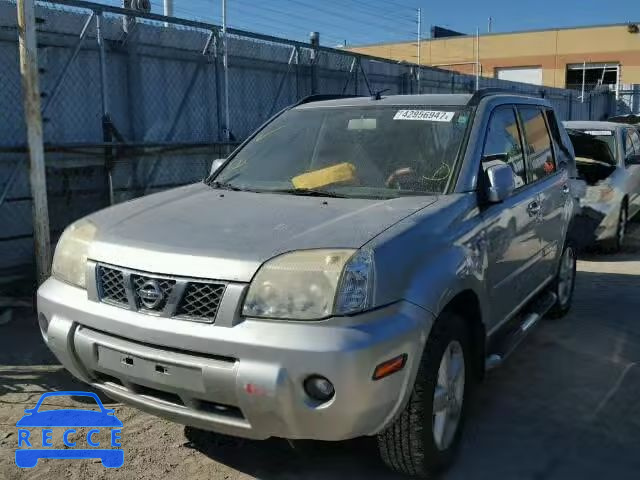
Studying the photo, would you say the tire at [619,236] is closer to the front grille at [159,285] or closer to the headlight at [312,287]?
the headlight at [312,287]

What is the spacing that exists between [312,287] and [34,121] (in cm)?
333

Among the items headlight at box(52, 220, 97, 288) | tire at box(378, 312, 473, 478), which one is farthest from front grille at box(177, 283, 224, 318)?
tire at box(378, 312, 473, 478)

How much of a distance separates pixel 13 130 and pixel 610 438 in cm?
525

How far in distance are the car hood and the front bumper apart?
23 cm

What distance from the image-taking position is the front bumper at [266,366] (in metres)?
2.37

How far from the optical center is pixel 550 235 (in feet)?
15.0

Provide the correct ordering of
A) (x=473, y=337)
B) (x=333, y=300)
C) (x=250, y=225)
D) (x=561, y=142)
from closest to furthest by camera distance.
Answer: (x=333, y=300), (x=250, y=225), (x=473, y=337), (x=561, y=142)

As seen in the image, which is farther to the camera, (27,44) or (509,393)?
(27,44)

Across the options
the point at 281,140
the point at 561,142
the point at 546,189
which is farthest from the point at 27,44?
the point at 561,142

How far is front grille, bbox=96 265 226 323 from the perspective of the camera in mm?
2551

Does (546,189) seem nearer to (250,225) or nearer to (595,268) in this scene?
(250,225)

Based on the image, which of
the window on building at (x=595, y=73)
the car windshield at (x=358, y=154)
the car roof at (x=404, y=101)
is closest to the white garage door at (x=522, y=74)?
the window on building at (x=595, y=73)

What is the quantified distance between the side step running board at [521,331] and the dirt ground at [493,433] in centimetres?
32

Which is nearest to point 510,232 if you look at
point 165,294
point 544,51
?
point 165,294
